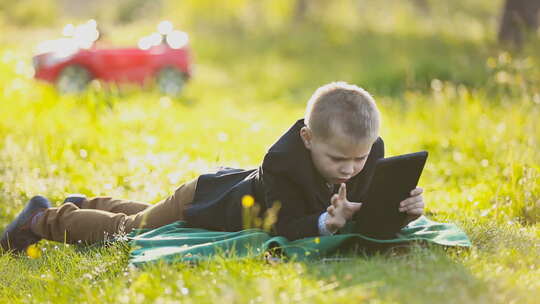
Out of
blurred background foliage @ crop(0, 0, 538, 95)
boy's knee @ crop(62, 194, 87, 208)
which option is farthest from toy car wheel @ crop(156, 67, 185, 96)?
boy's knee @ crop(62, 194, 87, 208)

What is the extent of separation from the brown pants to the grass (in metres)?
0.14

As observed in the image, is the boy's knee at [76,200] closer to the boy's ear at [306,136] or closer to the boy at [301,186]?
the boy at [301,186]

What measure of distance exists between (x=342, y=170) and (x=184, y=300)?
3.58 ft

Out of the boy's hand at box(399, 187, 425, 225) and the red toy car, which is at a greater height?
the red toy car

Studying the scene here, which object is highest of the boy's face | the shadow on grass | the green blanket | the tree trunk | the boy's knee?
the tree trunk

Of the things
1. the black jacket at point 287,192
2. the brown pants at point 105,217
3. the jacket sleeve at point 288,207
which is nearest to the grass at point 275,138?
the brown pants at point 105,217

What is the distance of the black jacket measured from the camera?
3.85 m

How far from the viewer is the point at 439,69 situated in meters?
10.8

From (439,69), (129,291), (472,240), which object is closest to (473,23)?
(439,69)

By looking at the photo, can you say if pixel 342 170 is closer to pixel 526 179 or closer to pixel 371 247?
pixel 371 247

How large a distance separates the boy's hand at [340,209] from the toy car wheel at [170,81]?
27.8ft

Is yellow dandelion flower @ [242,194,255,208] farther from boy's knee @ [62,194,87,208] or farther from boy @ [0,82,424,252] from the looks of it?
boy's knee @ [62,194,87,208]

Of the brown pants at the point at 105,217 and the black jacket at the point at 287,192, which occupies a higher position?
the black jacket at the point at 287,192

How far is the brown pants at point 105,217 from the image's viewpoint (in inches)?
177
